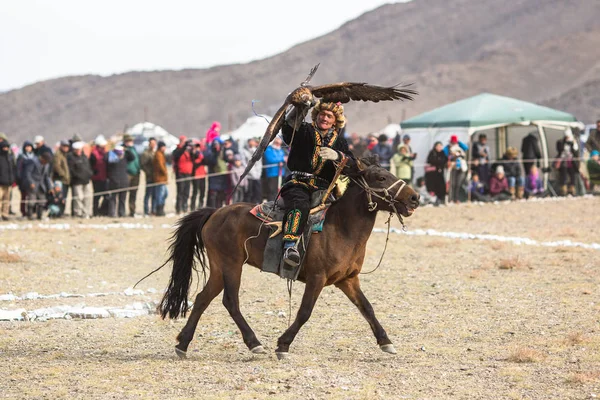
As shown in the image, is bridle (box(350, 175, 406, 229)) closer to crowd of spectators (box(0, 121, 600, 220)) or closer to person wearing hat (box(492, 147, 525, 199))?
crowd of spectators (box(0, 121, 600, 220))

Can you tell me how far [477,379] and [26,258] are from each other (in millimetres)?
10211

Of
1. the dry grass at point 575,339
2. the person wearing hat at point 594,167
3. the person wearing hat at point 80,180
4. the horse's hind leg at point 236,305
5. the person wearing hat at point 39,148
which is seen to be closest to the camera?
the horse's hind leg at point 236,305

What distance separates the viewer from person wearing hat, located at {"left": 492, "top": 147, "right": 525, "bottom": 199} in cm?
2751

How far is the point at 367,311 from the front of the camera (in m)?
8.85

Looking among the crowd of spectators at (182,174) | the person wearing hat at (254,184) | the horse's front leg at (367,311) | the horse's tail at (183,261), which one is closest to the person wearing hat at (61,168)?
the crowd of spectators at (182,174)

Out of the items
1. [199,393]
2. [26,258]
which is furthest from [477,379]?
[26,258]

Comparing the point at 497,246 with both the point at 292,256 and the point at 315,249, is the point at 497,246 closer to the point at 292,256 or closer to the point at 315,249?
the point at 315,249

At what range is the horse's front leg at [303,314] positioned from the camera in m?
8.58

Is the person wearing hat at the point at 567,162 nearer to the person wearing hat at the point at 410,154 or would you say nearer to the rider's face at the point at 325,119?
the person wearing hat at the point at 410,154

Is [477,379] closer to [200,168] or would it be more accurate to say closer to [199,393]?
[199,393]

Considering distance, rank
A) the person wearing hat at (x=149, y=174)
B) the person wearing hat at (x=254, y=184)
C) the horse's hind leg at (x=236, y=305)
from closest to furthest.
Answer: the horse's hind leg at (x=236, y=305), the person wearing hat at (x=254, y=184), the person wearing hat at (x=149, y=174)

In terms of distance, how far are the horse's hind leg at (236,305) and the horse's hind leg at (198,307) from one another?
0.42 feet

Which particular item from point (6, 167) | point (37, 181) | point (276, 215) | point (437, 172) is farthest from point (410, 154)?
point (276, 215)

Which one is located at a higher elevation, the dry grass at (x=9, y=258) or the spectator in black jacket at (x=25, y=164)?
the spectator in black jacket at (x=25, y=164)
